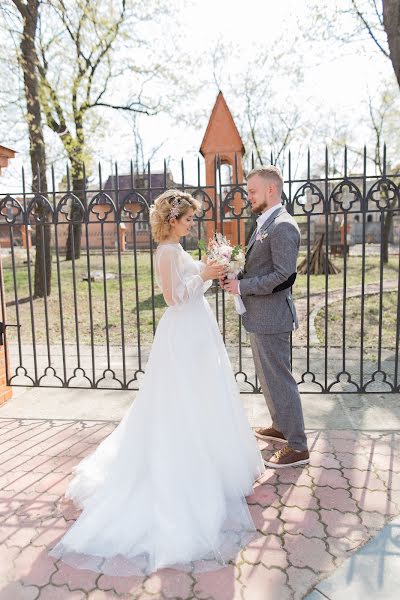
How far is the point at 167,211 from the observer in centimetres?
314

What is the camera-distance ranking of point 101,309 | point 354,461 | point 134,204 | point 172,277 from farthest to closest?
point 101,309
point 134,204
point 354,461
point 172,277

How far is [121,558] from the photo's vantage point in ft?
8.33

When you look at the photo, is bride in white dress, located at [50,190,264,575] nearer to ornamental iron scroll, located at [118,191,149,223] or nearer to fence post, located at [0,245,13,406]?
ornamental iron scroll, located at [118,191,149,223]

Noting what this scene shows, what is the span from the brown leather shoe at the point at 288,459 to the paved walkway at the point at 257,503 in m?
0.06

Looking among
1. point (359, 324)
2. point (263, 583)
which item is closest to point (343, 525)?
point (263, 583)

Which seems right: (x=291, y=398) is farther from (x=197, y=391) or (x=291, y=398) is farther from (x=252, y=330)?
(x=197, y=391)

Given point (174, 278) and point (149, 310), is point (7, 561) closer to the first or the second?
point (174, 278)

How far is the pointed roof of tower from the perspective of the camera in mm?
13602

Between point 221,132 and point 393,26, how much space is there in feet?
27.3

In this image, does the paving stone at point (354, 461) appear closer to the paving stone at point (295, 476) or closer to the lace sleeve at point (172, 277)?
the paving stone at point (295, 476)

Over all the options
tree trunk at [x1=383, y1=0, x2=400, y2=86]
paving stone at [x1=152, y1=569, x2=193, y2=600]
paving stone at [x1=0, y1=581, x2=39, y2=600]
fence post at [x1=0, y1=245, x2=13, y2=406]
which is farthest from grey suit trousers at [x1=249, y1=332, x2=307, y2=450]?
tree trunk at [x1=383, y1=0, x2=400, y2=86]

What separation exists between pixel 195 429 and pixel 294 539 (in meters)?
0.87

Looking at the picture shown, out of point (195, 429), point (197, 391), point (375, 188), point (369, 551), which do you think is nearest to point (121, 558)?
point (195, 429)

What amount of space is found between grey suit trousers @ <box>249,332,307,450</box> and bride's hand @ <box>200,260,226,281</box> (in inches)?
23.7
